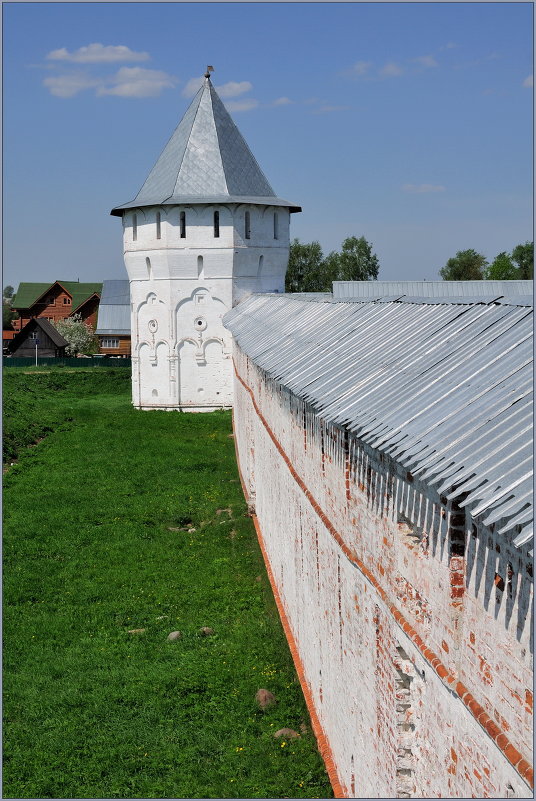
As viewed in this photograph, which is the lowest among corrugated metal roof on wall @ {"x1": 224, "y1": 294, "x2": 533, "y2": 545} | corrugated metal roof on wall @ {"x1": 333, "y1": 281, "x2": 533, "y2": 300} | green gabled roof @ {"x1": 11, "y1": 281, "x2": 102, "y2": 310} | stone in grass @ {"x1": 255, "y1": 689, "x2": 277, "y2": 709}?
stone in grass @ {"x1": 255, "y1": 689, "x2": 277, "y2": 709}

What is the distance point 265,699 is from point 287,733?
53cm

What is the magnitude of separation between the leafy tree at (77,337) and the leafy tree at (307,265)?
983 centimetres

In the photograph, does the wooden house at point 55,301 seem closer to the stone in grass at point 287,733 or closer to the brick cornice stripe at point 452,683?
the stone in grass at point 287,733

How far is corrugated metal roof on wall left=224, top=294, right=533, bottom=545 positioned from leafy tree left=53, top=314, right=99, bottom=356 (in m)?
38.9

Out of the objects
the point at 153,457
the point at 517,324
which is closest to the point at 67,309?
the point at 153,457

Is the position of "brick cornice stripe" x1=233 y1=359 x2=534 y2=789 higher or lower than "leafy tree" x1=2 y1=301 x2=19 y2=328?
lower

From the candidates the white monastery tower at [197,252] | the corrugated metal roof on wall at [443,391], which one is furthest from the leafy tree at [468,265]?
the corrugated metal roof on wall at [443,391]

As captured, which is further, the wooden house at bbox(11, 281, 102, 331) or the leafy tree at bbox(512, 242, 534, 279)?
the wooden house at bbox(11, 281, 102, 331)

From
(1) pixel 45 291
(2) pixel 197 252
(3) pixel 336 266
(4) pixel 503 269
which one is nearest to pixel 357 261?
(3) pixel 336 266

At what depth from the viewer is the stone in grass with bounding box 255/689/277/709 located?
699 cm

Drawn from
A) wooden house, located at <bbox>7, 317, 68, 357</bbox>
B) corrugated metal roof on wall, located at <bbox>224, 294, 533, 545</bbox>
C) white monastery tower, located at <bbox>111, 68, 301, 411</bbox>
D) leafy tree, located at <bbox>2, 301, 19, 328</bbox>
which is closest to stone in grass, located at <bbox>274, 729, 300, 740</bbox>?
corrugated metal roof on wall, located at <bbox>224, 294, 533, 545</bbox>

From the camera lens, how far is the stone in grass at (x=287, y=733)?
652 cm

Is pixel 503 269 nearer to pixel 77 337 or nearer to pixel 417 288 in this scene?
pixel 77 337

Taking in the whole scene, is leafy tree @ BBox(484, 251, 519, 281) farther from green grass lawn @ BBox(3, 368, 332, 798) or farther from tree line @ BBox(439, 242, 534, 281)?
green grass lawn @ BBox(3, 368, 332, 798)
